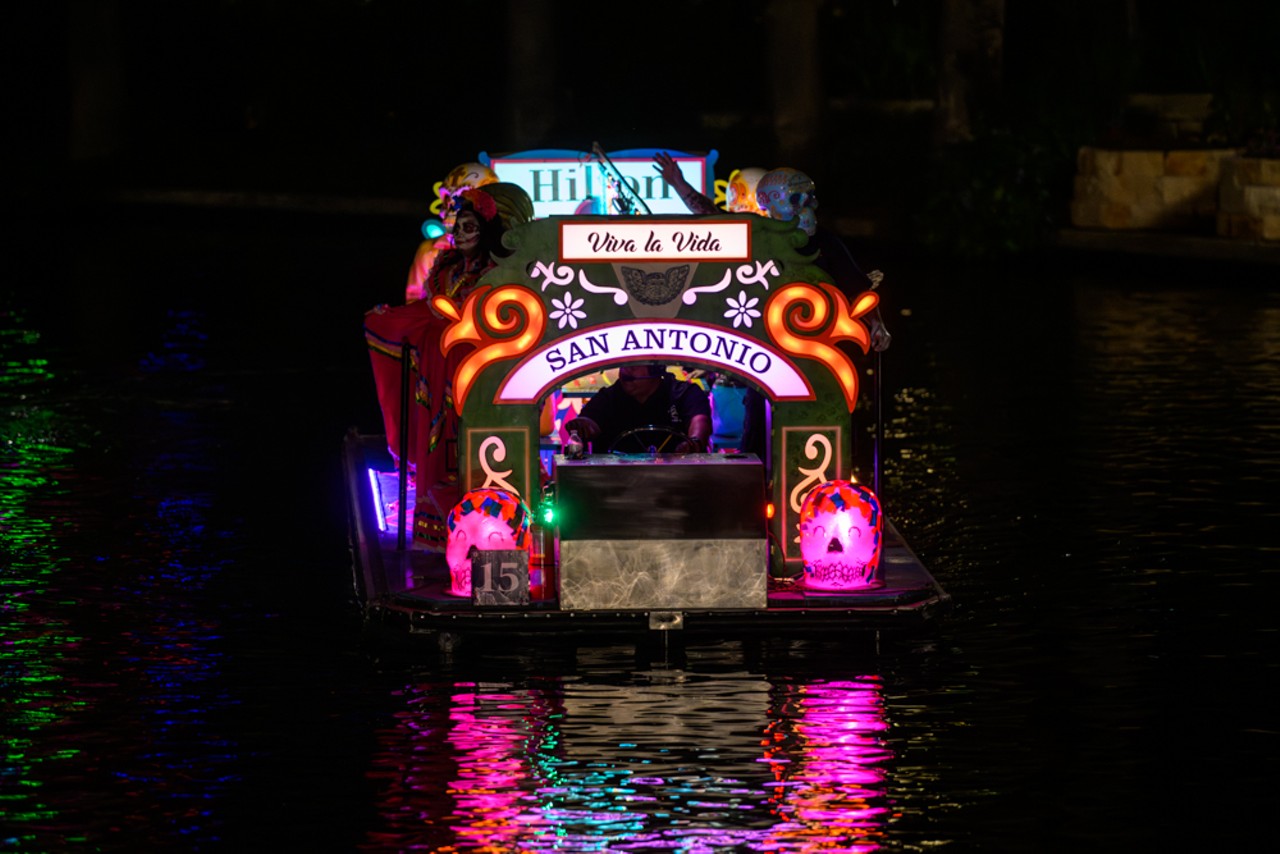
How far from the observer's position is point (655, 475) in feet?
35.7

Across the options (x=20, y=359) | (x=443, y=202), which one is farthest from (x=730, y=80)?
(x=443, y=202)

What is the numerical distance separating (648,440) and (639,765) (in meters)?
3.16

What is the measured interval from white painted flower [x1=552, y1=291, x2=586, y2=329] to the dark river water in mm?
1414

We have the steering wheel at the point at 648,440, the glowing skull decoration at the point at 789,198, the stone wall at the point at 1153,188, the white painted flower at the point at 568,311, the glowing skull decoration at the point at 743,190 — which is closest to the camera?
the white painted flower at the point at 568,311

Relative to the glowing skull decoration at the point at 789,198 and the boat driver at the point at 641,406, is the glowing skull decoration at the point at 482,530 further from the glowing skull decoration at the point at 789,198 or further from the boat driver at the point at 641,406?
the glowing skull decoration at the point at 789,198

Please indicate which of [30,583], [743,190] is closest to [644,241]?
[743,190]

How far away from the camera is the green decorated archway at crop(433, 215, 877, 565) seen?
1131 centimetres

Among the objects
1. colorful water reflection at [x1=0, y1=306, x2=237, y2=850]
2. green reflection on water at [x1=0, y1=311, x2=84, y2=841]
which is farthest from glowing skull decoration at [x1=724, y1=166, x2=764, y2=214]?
green reflection on water at [x1=0, y1=311, x2=84, y2=841]

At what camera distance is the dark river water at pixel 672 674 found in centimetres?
859

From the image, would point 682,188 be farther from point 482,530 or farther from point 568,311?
point 482,530

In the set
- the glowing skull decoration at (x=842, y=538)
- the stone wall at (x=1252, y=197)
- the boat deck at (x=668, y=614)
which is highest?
the stone wall at (x=1252, y=197)

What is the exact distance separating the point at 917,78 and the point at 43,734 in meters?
33.9

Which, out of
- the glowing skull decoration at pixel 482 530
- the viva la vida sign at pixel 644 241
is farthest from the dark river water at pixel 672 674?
the viva la vida sign at pixel 644 241

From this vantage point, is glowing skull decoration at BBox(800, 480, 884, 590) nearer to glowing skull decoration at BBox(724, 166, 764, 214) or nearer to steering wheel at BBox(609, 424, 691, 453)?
steering wheel at BBox(609, 424, 691, 453)
